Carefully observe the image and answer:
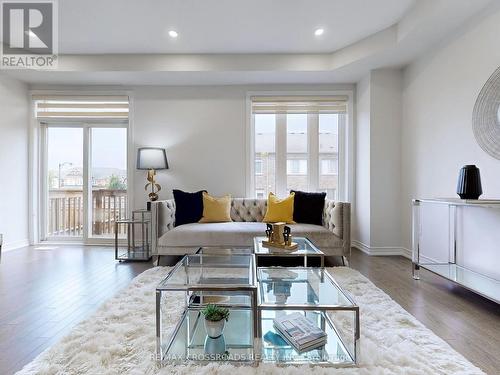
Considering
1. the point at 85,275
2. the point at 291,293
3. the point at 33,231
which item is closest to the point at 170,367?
the point at 291,293

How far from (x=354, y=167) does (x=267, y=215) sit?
1.63 m

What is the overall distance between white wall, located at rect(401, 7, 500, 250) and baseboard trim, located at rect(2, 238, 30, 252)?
551 centimetres

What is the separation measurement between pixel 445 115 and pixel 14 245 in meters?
5.87

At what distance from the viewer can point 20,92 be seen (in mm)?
4434

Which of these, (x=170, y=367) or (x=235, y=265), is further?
(x=235, y=265)

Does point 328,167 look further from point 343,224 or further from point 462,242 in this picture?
point 462,242

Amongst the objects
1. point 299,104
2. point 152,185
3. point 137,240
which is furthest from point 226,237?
point 299,104

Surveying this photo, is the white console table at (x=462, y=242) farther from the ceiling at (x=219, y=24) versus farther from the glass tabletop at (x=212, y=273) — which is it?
the ceiling at (x=219, y=24)

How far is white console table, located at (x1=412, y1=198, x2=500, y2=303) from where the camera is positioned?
8.07 feet

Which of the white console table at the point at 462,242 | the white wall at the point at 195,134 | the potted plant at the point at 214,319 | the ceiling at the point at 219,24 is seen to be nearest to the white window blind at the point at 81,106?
the white wall at the point at 195,134

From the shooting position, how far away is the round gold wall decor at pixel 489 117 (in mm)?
2502

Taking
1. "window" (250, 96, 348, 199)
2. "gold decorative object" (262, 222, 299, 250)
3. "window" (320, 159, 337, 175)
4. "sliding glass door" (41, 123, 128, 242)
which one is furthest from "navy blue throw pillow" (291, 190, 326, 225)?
"sliding glass door" (41, 123, 128, 242)

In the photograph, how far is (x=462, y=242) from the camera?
2.94 meters

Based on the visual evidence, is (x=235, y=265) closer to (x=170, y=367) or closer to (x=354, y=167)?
(x=170, y=367)
